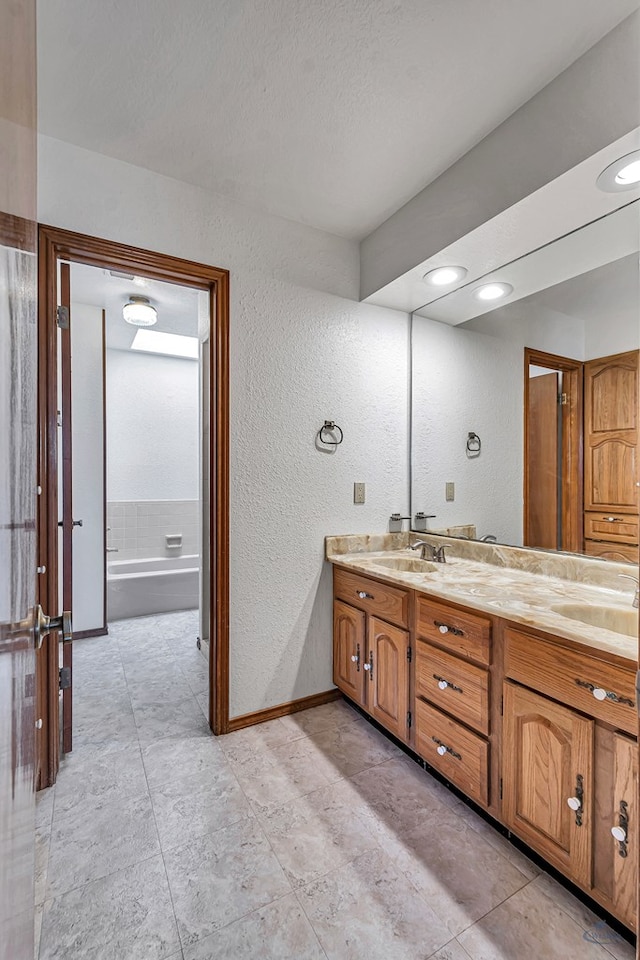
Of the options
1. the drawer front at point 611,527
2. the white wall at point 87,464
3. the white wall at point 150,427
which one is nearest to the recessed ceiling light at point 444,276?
the drawer front at point 611,527

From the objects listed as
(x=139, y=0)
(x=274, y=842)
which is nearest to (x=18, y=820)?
(x=274, y=842)

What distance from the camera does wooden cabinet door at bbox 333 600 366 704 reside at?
2.10 metres

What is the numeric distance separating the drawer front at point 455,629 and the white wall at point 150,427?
3.08m

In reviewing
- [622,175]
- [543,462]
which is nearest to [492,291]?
[622,175]

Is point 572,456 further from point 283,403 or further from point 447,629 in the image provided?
point 283,403

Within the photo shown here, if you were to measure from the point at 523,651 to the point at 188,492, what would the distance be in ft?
13.0

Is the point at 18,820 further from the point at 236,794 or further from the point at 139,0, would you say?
the point at 139,0

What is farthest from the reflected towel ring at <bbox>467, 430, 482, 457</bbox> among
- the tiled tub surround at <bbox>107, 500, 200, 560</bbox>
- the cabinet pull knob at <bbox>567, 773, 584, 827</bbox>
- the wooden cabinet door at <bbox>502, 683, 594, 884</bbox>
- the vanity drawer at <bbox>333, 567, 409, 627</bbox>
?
the tiled tub surround at <bbox>107, 500, 200, 560</bbox>

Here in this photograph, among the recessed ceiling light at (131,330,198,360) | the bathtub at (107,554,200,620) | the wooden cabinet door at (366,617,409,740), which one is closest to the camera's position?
the wooden cabinet door at (366,617,409,740)

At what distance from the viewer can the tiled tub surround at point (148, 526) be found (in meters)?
4.25

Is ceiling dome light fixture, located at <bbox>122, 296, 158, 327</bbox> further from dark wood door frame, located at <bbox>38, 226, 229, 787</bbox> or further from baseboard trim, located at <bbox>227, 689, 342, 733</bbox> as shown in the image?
baseboard trim, located at <bbox>227, 689, 342, 733</bbox>

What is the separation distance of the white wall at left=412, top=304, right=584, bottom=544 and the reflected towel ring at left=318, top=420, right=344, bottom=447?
50 centimetres

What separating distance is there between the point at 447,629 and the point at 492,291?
1611 mm

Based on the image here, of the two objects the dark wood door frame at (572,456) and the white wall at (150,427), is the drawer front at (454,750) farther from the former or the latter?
the white wall at (150,427)
